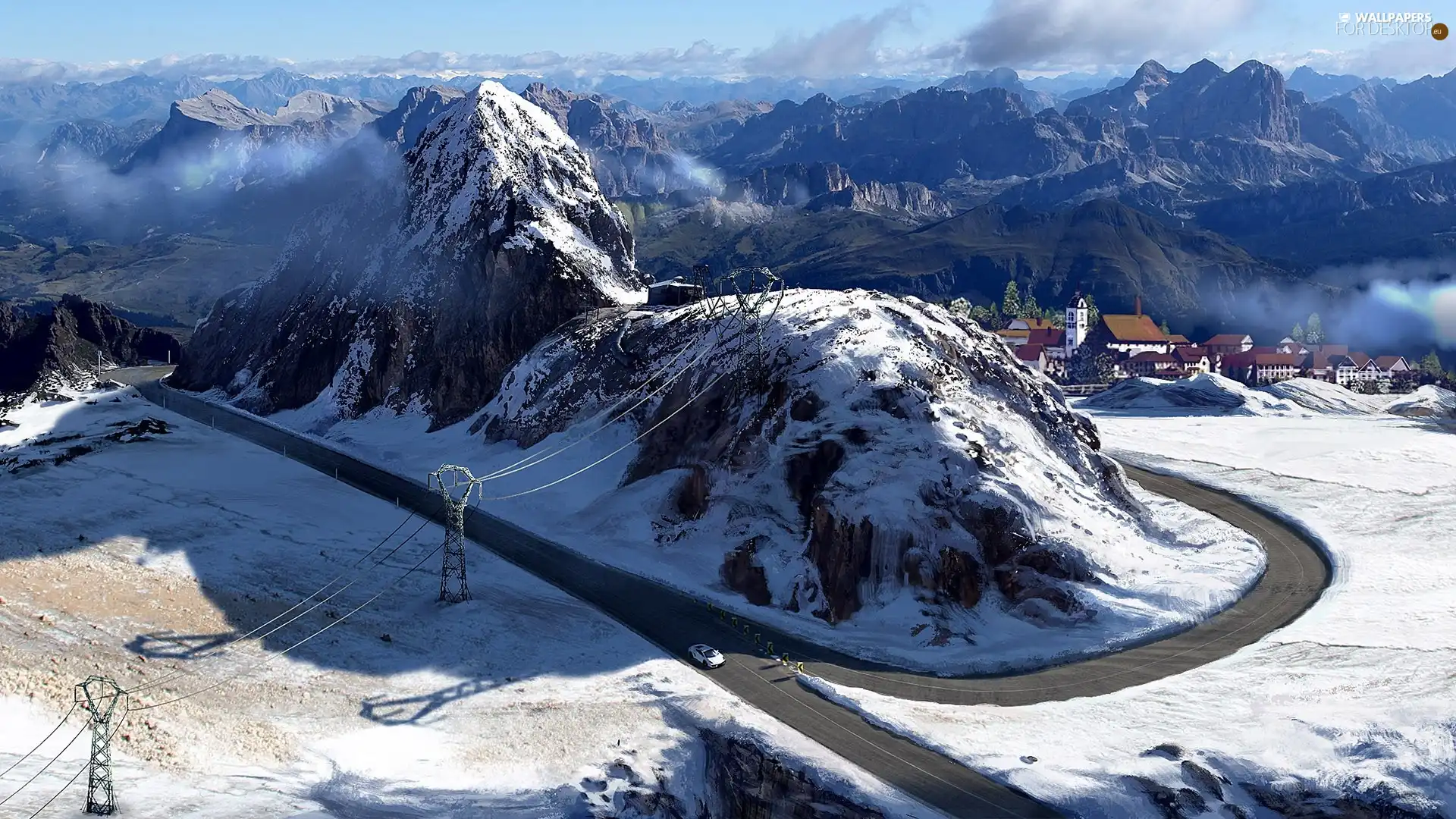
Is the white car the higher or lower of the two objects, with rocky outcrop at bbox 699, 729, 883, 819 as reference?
higher

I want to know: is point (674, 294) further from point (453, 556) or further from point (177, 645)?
point (177, 645)

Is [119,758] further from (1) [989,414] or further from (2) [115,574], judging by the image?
(1) [989,414]

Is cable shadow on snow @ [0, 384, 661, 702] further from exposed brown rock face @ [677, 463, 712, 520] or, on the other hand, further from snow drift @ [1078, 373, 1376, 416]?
snow drift @ [1078, 373, 1376, 416]

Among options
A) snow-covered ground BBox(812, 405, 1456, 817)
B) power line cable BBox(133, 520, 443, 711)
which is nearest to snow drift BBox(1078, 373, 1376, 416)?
snow-covered ground BBox(812, 405, 1456, 817)

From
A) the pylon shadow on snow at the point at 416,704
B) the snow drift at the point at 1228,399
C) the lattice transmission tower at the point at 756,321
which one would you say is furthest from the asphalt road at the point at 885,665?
the snow drift at the point at 1228,399

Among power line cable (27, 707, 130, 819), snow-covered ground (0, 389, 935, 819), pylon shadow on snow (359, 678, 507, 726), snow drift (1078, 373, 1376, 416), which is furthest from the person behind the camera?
snow drift (1078, 373, 1376, 416)

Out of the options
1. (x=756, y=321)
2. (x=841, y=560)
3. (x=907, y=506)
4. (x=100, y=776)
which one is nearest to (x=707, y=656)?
(x=841, y=560)

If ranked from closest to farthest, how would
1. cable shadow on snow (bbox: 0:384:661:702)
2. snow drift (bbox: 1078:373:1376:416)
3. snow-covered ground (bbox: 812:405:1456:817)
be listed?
snow-covered ground (bbox: 812:405:1456:817)
cable shadow on snow (bbox: 0:384:661:702)
snow drift (bbox: 1078:373:1376:416)

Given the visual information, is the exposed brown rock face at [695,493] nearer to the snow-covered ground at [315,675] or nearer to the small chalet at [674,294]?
the snow-covered ground at [315,675]
